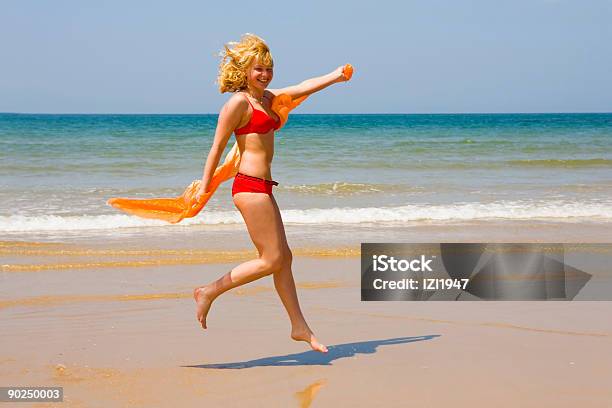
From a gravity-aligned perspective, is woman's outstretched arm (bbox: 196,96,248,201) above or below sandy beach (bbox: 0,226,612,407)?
above

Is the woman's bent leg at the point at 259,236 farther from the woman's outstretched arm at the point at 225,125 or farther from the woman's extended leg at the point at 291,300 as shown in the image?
the woman's outstretched arm at the point at 225,125

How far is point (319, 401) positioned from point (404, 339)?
1388 mm

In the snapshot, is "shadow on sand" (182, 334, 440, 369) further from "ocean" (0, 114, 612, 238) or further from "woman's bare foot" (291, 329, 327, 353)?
"ocean" (0, 114, 612, 238)

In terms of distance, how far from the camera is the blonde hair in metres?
4.75

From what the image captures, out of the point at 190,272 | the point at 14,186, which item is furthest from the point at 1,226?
the point at 14,186

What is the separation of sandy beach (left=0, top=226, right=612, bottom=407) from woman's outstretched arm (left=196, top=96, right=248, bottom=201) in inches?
45.2

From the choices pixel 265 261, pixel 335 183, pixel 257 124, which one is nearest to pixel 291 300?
pixel 265 261

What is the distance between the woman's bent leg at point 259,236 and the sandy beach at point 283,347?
0.51 meters

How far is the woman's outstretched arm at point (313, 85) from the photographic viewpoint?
4980 millimetres

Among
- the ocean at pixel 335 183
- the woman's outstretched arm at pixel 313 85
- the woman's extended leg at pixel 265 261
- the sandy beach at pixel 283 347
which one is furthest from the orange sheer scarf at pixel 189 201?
the ocean at pixel 335 183

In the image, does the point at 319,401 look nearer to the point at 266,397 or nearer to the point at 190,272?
the point at 266,397

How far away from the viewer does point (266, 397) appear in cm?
434

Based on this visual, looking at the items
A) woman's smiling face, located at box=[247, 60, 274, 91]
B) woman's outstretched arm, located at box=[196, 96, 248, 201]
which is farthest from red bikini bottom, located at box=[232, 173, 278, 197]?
woman's smiling face, located at box=[247, 60, 274, 91]

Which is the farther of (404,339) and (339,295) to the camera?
(339,295)
